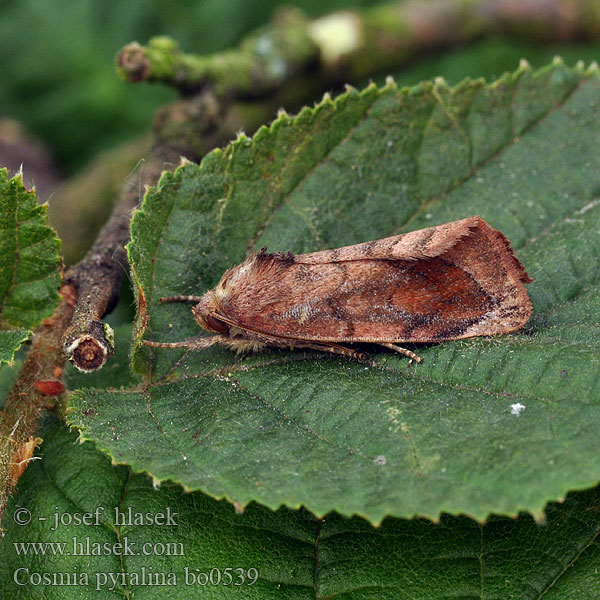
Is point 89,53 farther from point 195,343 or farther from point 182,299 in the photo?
point 195,343

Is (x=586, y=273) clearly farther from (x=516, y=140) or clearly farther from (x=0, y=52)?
(x=0, y=52)

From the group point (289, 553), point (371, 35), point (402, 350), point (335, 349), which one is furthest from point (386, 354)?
point (371, 35)

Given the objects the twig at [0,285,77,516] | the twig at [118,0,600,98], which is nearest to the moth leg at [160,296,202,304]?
the twig at [0,285,77,516]

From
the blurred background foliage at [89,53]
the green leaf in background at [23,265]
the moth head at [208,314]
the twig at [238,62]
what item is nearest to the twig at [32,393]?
the green leaf in background at [23,265]

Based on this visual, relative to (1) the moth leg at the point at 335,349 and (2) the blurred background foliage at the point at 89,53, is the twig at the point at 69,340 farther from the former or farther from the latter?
(2) the blurred background foliage at the point at 89,53

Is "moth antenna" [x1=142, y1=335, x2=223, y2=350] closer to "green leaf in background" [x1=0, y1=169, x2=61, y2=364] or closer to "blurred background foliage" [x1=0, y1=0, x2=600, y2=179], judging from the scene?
"green leaf in background" [x1=0, y1=169, x2=61, y2=364]

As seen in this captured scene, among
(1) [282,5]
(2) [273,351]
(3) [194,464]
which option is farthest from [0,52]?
(3) [194,464]
